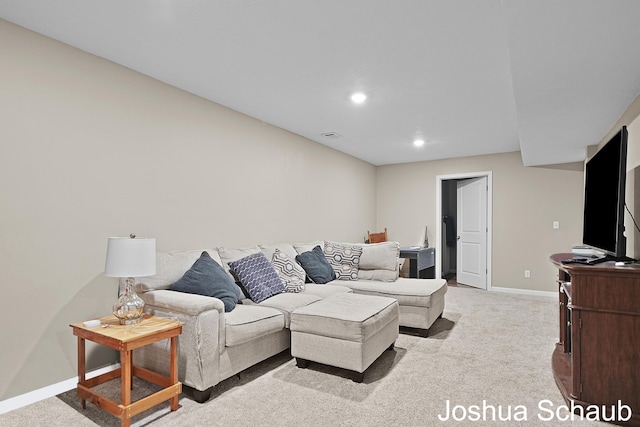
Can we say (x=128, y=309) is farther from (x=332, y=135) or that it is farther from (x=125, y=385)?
(x=332, y=135)

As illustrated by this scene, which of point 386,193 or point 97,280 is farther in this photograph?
point 386,193

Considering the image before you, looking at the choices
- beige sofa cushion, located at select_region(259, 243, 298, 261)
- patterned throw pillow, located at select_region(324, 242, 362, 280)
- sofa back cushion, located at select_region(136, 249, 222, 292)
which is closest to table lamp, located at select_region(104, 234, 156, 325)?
sofa back cushion, located at select_region(136, 249, 222, 292)

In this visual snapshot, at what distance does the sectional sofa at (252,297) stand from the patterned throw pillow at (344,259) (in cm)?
1

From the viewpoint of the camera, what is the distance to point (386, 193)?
729cm

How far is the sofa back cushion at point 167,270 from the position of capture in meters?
2.75

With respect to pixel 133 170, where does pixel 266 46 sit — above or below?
above

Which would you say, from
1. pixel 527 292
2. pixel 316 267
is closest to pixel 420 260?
pixel 527 292

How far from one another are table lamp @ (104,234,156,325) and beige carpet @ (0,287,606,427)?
592 mm

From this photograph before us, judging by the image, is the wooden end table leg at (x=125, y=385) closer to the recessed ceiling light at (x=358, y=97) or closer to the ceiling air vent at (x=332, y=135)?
the recessed ceiling light at (x=358, y=97)

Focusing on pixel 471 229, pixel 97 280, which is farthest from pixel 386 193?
pixel 97 280

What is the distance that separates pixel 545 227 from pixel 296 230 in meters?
3.98

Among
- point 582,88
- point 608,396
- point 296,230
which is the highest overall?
point 582,88

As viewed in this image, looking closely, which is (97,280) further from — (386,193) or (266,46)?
(386,193)

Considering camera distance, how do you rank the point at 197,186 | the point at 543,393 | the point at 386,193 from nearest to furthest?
1. the point at 543,393
2. the point at 197,186
3. the point at 386,193
